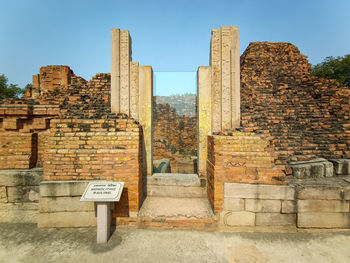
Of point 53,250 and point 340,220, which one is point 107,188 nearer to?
point 53,250

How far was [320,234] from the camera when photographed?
2906mm

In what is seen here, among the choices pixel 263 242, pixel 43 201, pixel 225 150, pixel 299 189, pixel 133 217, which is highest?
pixel 225 150

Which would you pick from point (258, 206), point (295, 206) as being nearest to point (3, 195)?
point (258, 206)

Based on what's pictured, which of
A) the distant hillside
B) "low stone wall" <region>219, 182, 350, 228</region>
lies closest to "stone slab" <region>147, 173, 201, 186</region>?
"low stone wall" <region>219, 182, 350, 228</region>

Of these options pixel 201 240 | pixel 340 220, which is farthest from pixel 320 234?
pixel 201 240

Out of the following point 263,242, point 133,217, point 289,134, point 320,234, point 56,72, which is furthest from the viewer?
point 56,72

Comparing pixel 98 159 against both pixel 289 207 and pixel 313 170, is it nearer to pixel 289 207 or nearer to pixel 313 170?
pixel 289 207

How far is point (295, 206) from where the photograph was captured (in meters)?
2.98

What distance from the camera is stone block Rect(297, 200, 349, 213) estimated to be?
2967 mm

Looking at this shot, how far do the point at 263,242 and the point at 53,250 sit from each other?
3.70 m

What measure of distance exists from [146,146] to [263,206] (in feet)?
10.0

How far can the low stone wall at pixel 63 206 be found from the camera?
9.87ft

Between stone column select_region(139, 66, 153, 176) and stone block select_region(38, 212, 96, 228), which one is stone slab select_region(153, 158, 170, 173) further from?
stone block select_region(38, 212, 96, 228)

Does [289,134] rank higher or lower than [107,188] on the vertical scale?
higher
